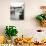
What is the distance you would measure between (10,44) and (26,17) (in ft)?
1.71

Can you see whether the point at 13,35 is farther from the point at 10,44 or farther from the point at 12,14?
the point at 12,14

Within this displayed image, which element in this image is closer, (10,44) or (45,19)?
(10,44)

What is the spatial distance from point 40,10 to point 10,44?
0.73m

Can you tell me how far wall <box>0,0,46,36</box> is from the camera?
2.63 m

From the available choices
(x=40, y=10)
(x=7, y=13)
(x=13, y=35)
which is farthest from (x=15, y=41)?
(x=40, y=10)

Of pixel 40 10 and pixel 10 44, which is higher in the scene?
pixel 40 10

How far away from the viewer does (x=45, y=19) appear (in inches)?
102

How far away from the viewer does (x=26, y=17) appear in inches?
104

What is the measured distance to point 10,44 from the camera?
2428 mm

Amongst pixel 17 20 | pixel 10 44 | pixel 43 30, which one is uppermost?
pixel 17 20

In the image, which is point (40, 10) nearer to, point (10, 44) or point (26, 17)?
point (26, 17)

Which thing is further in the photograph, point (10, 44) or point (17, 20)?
point (17, 20)

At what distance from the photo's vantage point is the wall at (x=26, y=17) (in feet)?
8.63

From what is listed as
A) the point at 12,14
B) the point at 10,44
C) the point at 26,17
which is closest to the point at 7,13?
the point at 12,14
